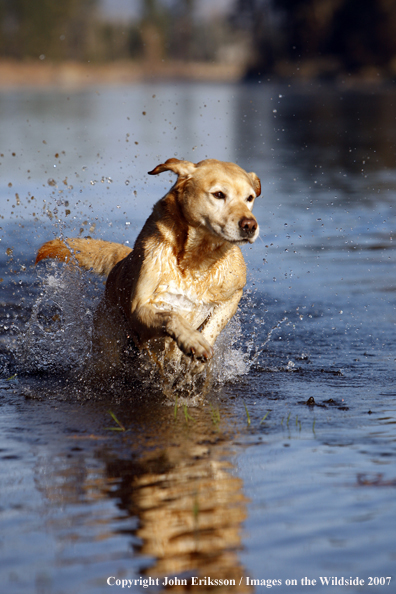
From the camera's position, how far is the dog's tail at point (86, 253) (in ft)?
19.4

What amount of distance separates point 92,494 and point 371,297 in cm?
502

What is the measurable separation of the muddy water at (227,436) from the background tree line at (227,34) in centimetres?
5273

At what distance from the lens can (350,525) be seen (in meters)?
3.08

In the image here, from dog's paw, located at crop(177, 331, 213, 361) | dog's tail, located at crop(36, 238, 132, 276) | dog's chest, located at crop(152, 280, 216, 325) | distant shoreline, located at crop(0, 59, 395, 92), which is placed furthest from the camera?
distant shoreline, located at crop(0, 59, 395, 92)

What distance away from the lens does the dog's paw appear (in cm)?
434

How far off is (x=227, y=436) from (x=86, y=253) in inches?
92.5

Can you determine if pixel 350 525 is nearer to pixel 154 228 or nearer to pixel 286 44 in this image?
pixel 154 228

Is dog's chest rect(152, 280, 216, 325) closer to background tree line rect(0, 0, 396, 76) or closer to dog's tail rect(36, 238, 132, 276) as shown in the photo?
dog's tail rect(36, 238, 132, 276)

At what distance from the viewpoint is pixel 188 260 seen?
503 cm

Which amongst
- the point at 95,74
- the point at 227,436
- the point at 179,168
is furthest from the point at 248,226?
the point at 95,74

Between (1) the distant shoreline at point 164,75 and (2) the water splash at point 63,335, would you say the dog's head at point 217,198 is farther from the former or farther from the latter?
(1) the distant shoreline at point 164,75

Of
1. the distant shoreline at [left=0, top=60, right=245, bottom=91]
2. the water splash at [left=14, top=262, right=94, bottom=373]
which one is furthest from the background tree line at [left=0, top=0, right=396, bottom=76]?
the water splash at [left=14, top=262, right=94, bottom=373]

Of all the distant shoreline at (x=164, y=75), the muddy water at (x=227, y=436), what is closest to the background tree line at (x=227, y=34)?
the distant shoreline at (x=164, y=75)

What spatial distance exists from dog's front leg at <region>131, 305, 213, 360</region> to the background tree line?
56.3 metres
